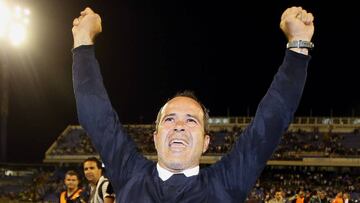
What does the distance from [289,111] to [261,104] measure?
0.37 feet

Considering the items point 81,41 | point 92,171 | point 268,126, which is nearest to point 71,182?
point 92,171

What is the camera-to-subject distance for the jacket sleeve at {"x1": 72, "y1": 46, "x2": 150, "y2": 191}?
2.22 meters

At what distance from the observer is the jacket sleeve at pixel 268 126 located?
6.85ft

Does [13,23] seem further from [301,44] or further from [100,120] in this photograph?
[301,44]

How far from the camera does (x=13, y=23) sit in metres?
18.2

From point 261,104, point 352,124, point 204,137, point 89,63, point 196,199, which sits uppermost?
point 89,63

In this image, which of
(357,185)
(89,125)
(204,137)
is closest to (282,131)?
(204,137)

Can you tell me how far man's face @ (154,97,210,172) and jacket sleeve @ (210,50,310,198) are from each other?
0.52 feet

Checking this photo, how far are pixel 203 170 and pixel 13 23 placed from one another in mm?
17093

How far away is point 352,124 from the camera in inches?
1794

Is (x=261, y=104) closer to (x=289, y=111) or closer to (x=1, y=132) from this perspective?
(x=289, y=111)

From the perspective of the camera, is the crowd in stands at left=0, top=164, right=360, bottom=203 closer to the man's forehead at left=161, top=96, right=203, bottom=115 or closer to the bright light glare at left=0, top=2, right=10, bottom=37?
the bright light glare at left=0, top=2, right=10, bottom=37

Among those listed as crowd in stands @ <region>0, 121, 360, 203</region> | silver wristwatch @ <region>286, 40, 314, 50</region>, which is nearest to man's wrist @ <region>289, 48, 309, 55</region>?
silver wristwatch @ <region>286, 40, 314, 50</region>

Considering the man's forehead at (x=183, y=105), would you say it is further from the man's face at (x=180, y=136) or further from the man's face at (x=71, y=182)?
the man's face at (x=71, y=182)
